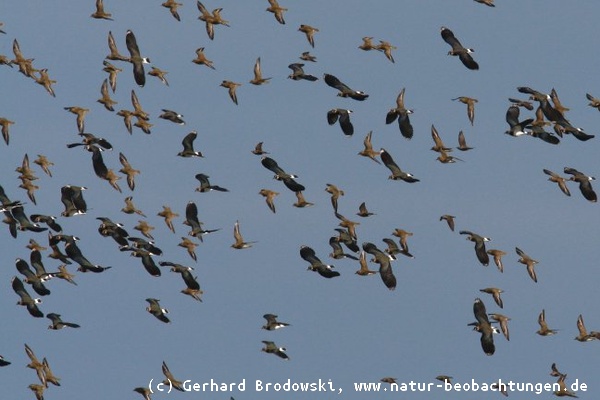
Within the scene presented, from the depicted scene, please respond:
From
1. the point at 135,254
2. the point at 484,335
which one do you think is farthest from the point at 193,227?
the point at 484,335

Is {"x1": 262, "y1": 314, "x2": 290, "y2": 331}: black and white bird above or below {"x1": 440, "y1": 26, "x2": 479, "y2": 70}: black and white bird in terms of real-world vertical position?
below

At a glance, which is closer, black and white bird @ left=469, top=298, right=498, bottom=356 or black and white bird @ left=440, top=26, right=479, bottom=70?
black and white bird @ left=469, top=298, right=498, bottom=356

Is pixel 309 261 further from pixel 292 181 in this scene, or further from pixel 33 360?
pixel 33 360

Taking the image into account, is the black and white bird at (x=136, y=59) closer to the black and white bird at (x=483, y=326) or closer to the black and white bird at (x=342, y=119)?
the black and white bird at (x=342, y=119)

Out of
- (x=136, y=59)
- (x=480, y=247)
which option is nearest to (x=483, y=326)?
(x=480, y=247)

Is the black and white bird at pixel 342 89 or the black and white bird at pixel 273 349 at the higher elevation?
the black and white bird at pixel 342 89

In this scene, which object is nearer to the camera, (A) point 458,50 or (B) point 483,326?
(B) point 483,326

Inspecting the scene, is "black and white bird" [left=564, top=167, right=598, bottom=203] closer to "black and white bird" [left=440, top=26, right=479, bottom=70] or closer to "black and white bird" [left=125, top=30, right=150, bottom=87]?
"black and white bird" [left=440, top=26, right=479, bottom=70]

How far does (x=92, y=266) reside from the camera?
330 ft

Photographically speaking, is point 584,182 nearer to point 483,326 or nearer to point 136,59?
point 483,326

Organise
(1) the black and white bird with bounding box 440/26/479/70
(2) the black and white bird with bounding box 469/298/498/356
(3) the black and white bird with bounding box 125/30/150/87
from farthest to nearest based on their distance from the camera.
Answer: (3) the black and white bird with bounding box 125/30/150/87 < (1) the black and white bird with bounding box 440/26/479/70 < (2) the black and white bird with bounding box 469/298/498/356

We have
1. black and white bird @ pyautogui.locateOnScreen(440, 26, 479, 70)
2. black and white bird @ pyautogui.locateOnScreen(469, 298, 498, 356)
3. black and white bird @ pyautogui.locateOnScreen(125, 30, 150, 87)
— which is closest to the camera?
black and white bird @ pyautogui.locateOnScreen(469, 298, 498, 356)

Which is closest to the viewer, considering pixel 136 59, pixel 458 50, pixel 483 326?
pixel 483 326

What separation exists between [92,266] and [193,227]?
5.55 metres
